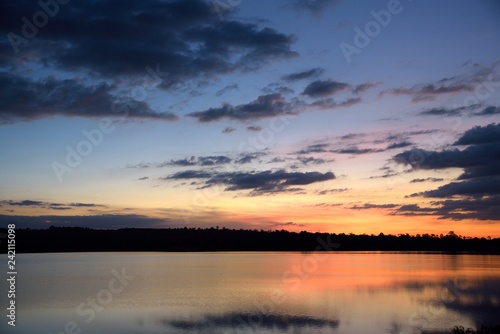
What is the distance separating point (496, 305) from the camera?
83.9 ft

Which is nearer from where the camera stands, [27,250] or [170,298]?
[170,298]

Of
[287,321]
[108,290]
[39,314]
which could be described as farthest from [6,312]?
[287,321]

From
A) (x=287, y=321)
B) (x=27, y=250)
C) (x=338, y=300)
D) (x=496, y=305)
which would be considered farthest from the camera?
(x=27, y=250)

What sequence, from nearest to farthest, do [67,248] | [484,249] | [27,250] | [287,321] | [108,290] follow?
1. [287,321]
2. [108,290]
3. [27,250]
4. [67,248]
5. [484,249]

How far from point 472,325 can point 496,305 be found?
6.98 metres

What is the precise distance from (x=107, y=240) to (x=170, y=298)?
111 meters

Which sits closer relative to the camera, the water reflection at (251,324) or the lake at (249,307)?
the water reflection at (251,324)

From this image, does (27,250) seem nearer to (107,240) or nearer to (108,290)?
(107,240)

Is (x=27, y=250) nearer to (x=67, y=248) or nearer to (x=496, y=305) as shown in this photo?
(x=67, y=248)

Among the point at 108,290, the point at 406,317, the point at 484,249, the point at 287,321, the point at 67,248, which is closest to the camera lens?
the point at 287,321

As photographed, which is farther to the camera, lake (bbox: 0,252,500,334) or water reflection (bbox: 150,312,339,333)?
lake (bbox: 0,252,500,334)

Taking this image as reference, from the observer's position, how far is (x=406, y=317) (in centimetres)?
2245

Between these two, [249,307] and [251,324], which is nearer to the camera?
[251,324]

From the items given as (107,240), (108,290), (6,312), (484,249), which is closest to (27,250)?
(107,240)
